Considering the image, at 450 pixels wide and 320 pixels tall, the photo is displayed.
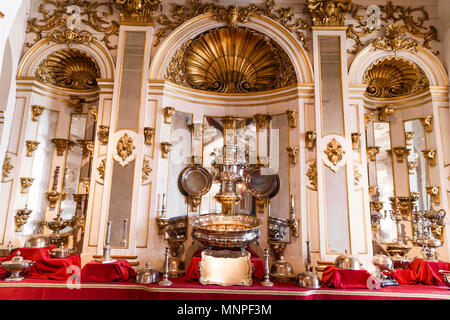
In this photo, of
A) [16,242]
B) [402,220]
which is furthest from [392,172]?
[16,242]

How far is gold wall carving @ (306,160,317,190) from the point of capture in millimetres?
6535

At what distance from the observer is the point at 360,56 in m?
7.16

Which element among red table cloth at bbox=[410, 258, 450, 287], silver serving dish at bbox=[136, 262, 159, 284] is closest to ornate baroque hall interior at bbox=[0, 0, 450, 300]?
red table cloth at bbox=[410, 258, 450, 287]

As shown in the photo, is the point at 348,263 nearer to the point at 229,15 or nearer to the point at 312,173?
the point at 312,173

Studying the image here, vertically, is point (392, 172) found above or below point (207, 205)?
above

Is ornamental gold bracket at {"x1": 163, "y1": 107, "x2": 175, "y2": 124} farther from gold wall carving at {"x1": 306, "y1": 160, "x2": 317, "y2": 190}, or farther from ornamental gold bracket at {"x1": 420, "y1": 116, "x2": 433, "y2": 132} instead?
ornamental gold bracket at {"x1": 420, "y1": 116, "x2": 433, "y2": 132}

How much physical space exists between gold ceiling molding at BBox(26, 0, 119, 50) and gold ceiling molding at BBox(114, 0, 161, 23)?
32cm

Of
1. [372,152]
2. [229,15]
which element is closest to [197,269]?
[372,152]

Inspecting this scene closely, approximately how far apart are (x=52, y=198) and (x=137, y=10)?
4950mm

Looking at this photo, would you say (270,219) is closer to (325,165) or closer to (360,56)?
(325,165)

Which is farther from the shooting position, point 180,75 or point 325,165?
point 180,75

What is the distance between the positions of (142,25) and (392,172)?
7.14m
